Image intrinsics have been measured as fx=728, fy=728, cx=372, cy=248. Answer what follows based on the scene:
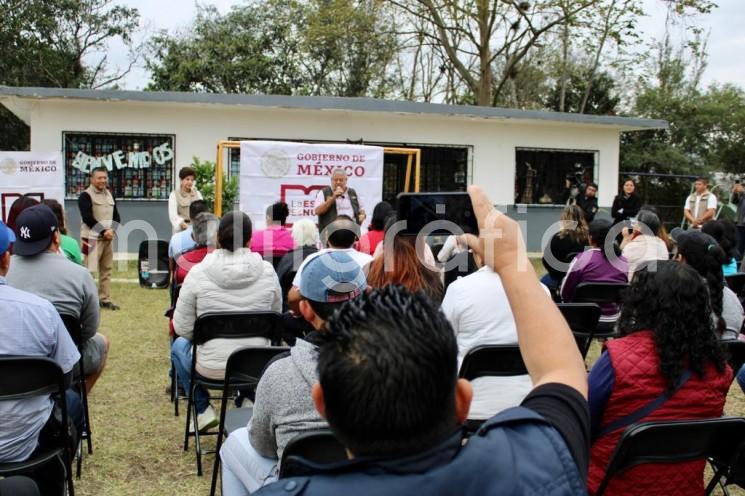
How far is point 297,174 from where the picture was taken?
1093cm

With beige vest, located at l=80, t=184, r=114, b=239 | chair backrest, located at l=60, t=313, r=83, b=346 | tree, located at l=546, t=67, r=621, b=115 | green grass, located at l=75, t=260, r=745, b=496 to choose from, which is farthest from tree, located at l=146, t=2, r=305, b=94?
chair backrest, located at l=60, t=313, r=83, b=346

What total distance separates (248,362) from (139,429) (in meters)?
1.55

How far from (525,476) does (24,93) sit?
13887 millimetres

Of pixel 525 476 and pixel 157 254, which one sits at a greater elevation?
pixel 525 476

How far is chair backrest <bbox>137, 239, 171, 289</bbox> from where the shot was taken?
1094 cm

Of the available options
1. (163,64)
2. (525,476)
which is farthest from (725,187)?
(525,476)

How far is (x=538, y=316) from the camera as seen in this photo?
4.12 feet

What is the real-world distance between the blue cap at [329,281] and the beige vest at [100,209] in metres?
7.40

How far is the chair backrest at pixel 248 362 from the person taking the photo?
3510mm

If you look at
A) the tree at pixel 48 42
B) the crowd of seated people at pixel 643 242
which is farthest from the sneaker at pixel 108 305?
the tree at pixel 48 42

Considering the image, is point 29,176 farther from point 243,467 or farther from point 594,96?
point 594,96

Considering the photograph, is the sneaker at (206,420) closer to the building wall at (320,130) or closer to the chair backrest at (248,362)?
the chair backrest at (248,362)

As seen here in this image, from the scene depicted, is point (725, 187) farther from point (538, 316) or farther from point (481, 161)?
point (538, 316)

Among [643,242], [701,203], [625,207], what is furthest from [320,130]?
[643,242]
